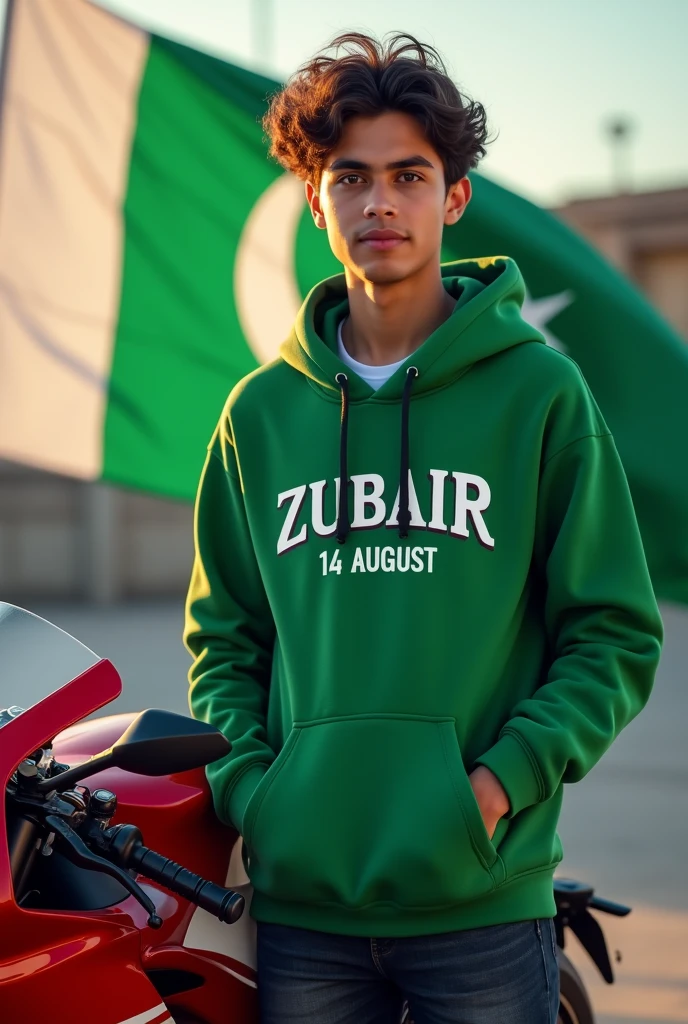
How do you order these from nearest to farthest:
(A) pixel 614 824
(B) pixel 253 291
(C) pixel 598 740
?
1. (C) pixel 598 740
2. (B) pixel 253 291
3. (A) pixel 614 824

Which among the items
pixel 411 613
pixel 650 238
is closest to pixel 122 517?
pixel 650 238

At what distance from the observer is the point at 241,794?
1.86m

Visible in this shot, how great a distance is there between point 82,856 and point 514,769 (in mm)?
599

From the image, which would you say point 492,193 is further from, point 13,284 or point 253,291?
point 13,284

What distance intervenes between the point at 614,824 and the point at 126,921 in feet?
13.9

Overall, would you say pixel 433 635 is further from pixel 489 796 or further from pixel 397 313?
pixel 397 313

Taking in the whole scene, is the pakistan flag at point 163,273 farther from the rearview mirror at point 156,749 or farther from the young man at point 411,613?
the rearview mirror at point 156,749

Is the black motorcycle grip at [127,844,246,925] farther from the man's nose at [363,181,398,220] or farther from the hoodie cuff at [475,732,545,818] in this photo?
the man's nose at [363,181,398,220]

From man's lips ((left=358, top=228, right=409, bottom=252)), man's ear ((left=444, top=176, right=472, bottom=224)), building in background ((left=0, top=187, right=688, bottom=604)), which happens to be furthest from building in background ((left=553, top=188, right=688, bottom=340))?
man's lips ((left=358, top=228, right=409, bottom=252))

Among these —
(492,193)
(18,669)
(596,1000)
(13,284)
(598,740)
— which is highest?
(492,193)

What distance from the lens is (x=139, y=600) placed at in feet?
58.6

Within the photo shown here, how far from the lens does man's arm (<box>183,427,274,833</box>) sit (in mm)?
2010

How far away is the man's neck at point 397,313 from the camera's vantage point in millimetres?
2027

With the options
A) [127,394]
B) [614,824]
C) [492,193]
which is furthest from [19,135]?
[614,824]
